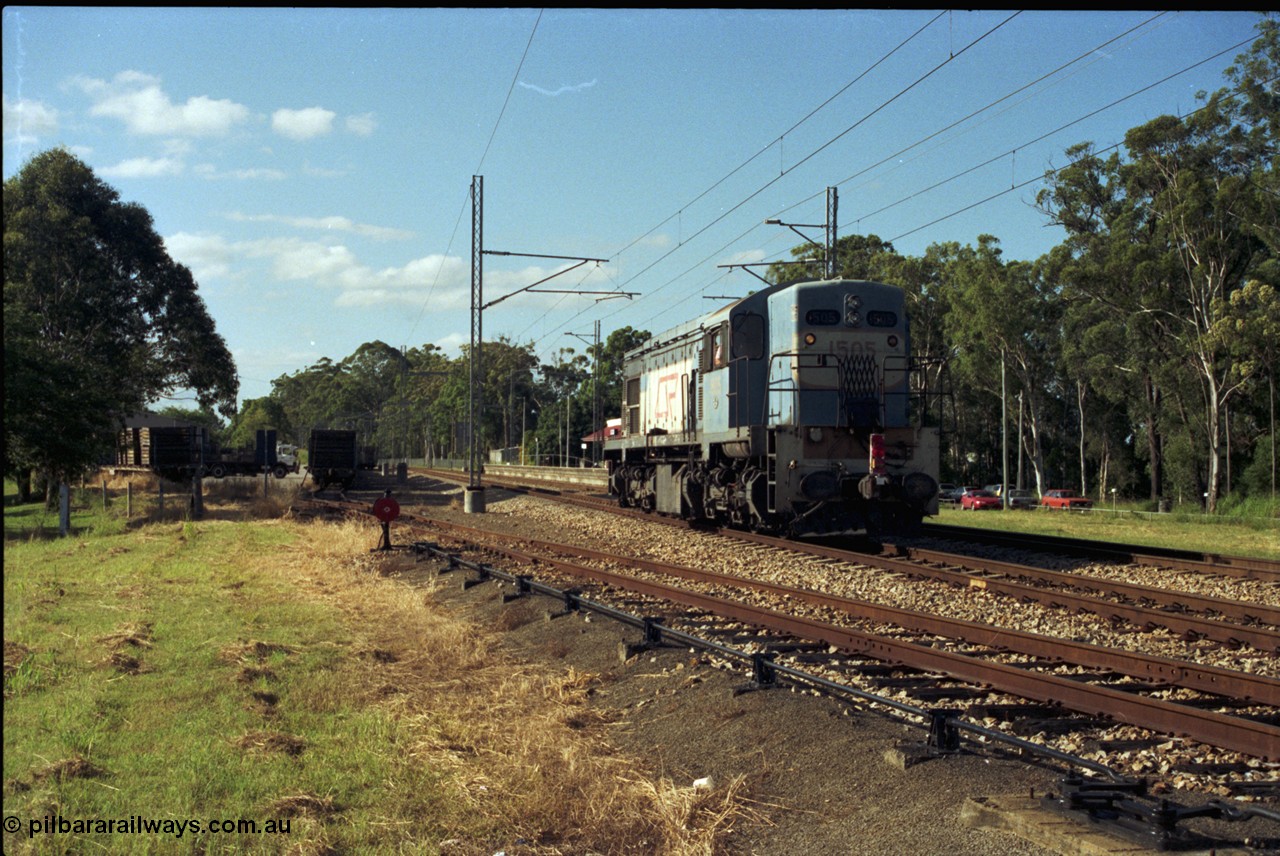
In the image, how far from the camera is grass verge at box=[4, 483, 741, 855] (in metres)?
5.28

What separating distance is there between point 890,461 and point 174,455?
30707 millimetres

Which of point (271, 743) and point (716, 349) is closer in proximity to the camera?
point (271, 743)

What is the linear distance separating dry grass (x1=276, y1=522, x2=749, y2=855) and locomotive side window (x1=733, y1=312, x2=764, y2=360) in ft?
26.0

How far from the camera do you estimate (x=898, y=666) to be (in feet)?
26.1

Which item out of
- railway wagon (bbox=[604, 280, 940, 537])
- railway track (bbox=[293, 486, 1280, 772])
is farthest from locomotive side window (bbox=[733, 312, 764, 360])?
railway track (bbox=[293, 486, 1280, 772])

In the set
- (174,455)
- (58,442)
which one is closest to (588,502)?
(58,442)

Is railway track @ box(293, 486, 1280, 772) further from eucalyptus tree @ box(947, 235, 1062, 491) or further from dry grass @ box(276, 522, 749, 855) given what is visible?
eucalyptus tree @ box(947, 235, 1062, 491)

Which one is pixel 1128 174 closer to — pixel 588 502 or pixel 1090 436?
pixel 1090 436

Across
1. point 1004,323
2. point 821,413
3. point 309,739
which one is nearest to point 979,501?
point 1004,323

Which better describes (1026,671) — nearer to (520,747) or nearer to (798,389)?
(520,747)

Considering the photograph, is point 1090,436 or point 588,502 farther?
point 1090,436

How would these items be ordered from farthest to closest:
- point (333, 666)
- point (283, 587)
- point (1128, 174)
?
point (1128, 174)
point (283, 587)
point (333, 666)

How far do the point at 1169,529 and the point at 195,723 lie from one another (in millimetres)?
24902

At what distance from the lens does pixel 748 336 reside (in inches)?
693
